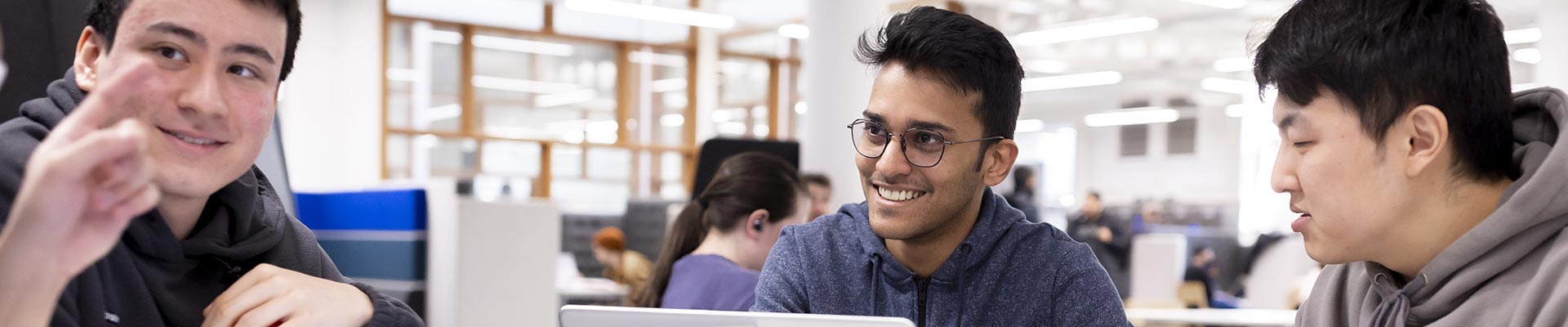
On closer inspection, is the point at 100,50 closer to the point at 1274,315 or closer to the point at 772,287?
the point at 772,287

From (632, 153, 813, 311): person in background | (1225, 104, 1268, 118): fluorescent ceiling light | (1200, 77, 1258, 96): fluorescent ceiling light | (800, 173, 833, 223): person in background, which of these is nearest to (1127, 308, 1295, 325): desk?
(800, 173, 833, 223): person in background

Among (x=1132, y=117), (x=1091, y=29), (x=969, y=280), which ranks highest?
(x=1091, y=29)

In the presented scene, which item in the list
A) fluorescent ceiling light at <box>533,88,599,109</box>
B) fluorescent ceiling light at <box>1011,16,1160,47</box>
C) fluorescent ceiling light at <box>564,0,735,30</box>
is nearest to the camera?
fluorescent ceiling light at <box>1011,16,1160,47</box>

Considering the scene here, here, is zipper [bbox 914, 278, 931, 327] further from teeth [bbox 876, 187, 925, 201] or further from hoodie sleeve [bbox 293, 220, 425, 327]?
hoodie sleeve [bbox 293, 220, 425, 327]

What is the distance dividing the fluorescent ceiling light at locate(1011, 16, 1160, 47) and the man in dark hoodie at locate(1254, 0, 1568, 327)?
29.6 ft

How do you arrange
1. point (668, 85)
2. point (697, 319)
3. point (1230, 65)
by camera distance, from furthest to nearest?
1. point (668, 85)
2. point (1230, 65)
3. point (697, 319)

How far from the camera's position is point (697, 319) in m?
1.08

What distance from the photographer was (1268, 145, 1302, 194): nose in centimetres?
133

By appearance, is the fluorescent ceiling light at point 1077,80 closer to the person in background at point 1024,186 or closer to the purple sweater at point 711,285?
the person in background at point 1024,186

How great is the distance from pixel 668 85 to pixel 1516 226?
11.7 m

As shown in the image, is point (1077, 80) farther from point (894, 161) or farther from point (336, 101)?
point (894, 161)

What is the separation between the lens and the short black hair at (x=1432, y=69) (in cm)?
123

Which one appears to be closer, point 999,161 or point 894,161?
point 894,161

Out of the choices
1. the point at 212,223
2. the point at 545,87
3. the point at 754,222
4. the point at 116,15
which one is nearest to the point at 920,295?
the point at 212,223
